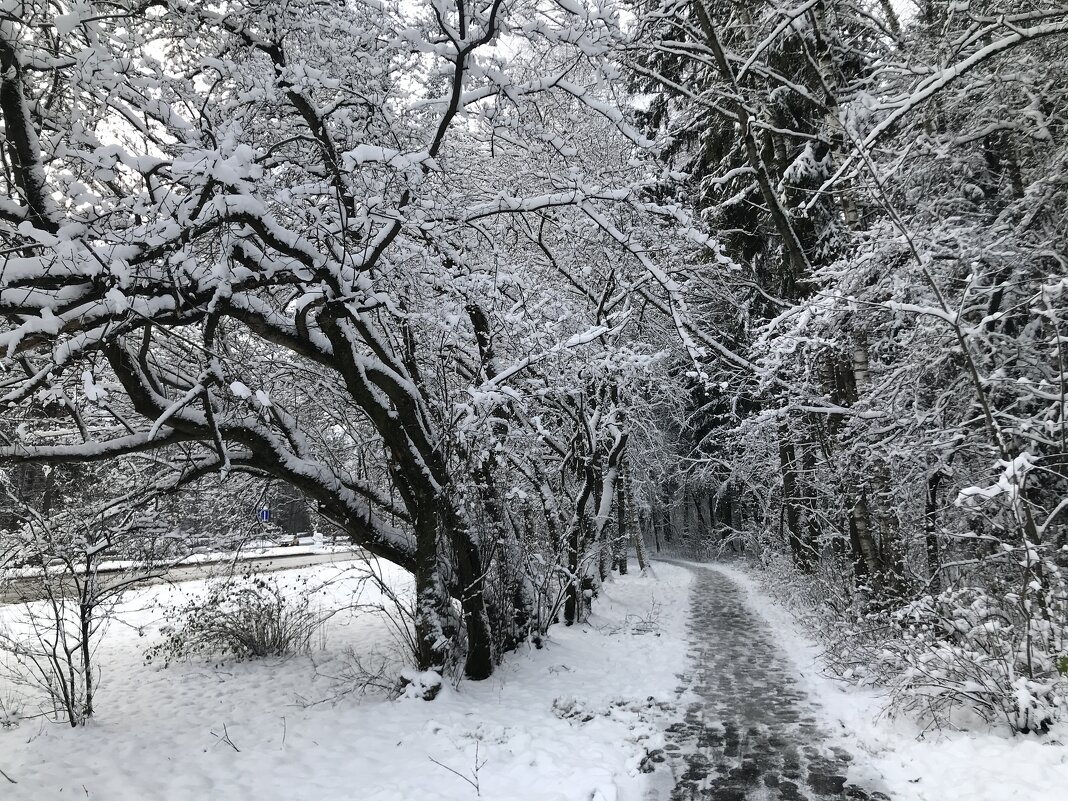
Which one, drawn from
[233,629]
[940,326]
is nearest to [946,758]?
[940,326]

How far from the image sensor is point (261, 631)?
8.44m

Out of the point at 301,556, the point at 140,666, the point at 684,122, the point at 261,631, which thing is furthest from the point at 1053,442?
the point at 301,556

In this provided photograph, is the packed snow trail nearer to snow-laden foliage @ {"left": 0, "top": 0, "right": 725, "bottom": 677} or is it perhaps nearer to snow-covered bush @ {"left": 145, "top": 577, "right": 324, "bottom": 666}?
snow-laden foliage @ {"left": 0, "top": 0, "right": 725, "bottom": 677}

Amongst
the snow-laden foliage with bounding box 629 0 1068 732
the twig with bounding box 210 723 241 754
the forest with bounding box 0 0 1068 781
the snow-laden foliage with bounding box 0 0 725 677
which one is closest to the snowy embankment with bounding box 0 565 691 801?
the twig with bounding box 210 723 241 754

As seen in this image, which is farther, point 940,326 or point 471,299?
point 471,299

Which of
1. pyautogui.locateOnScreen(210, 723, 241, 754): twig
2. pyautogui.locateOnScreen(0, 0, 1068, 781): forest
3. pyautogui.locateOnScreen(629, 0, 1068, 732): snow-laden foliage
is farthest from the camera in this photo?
pyautogui.locateOnScreen(210, 723, 241, 754): twig

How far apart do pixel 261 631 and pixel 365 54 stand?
24.1 feet

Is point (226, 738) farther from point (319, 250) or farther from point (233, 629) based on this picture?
point (319, 250)

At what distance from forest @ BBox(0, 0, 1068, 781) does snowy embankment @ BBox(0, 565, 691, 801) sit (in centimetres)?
64

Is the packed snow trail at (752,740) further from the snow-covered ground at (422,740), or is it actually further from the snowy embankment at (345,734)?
the snowy embankment at (345,734)

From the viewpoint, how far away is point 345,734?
546 centimetres

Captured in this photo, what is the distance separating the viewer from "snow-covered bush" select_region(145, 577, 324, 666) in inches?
327

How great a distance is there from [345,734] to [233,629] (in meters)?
3.74

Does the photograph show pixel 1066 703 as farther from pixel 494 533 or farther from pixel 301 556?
pixel 301 556
